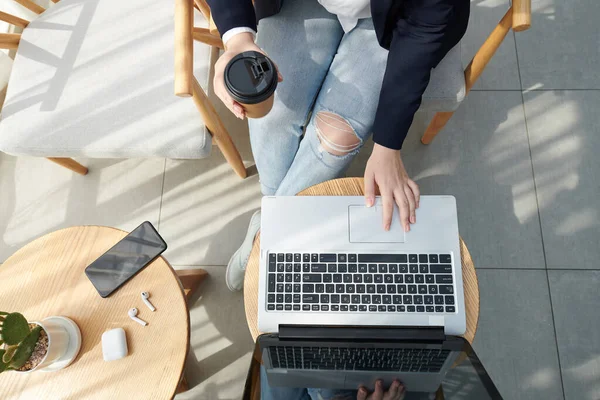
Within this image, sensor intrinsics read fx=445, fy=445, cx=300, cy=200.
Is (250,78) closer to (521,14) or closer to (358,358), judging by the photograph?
(358,358)

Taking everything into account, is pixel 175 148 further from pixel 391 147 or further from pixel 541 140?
pixel 541 140

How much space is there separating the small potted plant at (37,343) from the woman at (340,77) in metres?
0.50

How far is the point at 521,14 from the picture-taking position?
41.4 inches

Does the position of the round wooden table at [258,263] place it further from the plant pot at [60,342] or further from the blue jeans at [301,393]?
the plant pot at [60,342]

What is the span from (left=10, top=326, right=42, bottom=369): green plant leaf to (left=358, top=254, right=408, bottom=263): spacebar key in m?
0.67

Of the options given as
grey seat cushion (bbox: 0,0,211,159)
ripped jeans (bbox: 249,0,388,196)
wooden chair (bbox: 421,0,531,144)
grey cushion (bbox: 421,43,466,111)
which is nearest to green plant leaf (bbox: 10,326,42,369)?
grey seat cushion (bbox: 0,0,211,159)

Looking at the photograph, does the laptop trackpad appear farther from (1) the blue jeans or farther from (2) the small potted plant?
(2) the small potted plant

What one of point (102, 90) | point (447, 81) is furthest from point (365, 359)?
point (102, 90)

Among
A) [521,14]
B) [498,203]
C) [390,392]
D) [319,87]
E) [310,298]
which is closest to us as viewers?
[390,392]

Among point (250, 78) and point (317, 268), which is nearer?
point (250, 78)

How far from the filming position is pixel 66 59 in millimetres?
1281

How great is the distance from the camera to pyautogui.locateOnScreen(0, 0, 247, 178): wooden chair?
121cm

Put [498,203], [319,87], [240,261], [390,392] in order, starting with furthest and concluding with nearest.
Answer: [498,203] → [240,261] → [319,87] → [390,392]

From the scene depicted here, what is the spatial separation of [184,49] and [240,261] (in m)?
0.63
